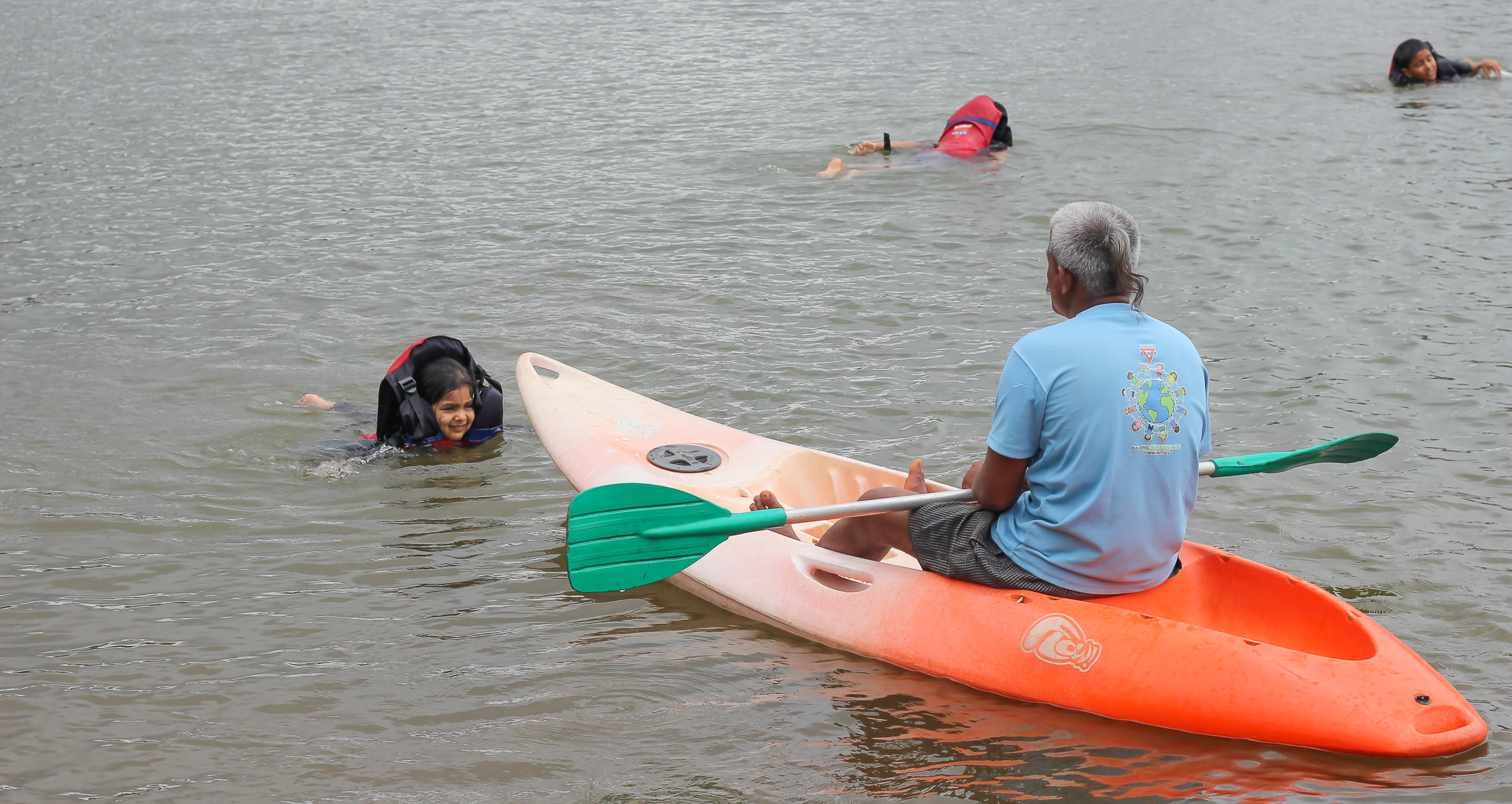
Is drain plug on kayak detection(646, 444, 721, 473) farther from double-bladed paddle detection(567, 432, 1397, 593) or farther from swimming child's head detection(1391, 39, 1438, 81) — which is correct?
swimming child's head detection(1391, 39, 1438, 81)

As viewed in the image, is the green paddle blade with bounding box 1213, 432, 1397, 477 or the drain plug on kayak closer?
the green paddle blade with bounding box 1213, 432, 1397, 477

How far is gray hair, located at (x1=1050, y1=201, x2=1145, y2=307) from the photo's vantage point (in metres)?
3.10

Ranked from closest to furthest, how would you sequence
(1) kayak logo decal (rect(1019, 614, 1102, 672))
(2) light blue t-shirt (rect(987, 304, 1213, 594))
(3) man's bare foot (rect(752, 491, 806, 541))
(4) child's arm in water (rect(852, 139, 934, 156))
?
(2) light blue t-shirt (rect(987, 304, 1213, 594)), (1) kayak logo decal (rect(1019, 614, 1102, 672)), (3) man's bare foot (rect(752, 491, 806, 541)), (4) child's arm in water (rect(852, 139, 934, 156))

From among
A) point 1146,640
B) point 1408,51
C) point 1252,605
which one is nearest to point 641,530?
point 1146,640

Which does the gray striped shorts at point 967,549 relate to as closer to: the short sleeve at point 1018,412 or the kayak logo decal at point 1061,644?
the kayak logo decal at point 1061,644

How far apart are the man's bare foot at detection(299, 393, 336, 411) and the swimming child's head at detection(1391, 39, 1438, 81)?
37.6ft

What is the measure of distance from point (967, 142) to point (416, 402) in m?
6.54

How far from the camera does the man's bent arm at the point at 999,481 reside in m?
3.29

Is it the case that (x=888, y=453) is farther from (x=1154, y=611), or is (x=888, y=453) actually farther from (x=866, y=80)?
(x=866, y=80)

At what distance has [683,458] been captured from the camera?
4.87 meters

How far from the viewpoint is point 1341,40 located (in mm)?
15469

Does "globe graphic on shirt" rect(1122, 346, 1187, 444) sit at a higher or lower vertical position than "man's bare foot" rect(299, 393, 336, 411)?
higher

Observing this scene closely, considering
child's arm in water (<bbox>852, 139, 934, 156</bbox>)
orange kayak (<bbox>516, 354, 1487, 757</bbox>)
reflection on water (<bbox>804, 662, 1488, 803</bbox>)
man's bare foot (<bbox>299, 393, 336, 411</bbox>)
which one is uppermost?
child's arm in water (<bbox>852, 139, 934, 156</bbox>)

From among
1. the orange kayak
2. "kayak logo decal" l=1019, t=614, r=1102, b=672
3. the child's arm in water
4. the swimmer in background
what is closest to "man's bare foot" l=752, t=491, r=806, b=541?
the orange kayak
